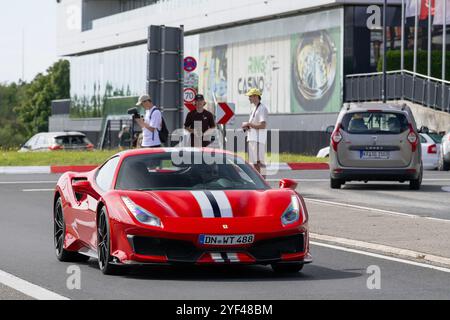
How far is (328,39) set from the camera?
59781mm

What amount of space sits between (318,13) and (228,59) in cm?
989

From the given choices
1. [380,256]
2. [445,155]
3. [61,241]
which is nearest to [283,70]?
[445,155]

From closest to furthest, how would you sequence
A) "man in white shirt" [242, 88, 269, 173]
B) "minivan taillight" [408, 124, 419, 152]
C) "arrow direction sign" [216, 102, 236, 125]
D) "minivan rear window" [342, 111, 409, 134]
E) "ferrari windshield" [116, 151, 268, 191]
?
"ferrari windshield" [116, 151, 268, 191] < "man in white shirt" [242, 88, 269, 173] < "minivan taillight" [408, 124, 419, 152] < "minivan rear window" [342, 111, 409, 134] < "arrow direction sign" [216, 102, 236, 125]

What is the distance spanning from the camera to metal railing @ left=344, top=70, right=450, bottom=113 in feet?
168

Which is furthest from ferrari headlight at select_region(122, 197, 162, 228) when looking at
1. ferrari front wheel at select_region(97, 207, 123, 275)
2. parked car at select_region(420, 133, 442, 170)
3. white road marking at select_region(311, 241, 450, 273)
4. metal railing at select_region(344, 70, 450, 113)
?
metal railing at select_region(344, 70, 450, 113)

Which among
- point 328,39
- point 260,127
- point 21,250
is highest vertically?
point 328,39

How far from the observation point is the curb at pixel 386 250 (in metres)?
12.6

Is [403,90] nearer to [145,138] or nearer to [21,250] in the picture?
[145,138]

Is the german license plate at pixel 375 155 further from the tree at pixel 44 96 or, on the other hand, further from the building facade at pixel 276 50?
the tree at pixel 44 96

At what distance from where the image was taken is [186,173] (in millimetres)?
12141

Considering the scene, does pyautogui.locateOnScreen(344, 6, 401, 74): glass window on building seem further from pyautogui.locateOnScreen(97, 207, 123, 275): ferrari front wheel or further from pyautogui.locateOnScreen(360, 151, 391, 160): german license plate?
pyautogui.locateOnScreen(97, 207, 123, 275): ferrari front wheel

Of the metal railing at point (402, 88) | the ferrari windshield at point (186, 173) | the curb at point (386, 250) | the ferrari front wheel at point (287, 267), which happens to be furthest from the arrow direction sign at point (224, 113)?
the ferrari front wheel at point (287, 267)

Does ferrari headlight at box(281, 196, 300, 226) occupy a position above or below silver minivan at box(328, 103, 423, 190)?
below
